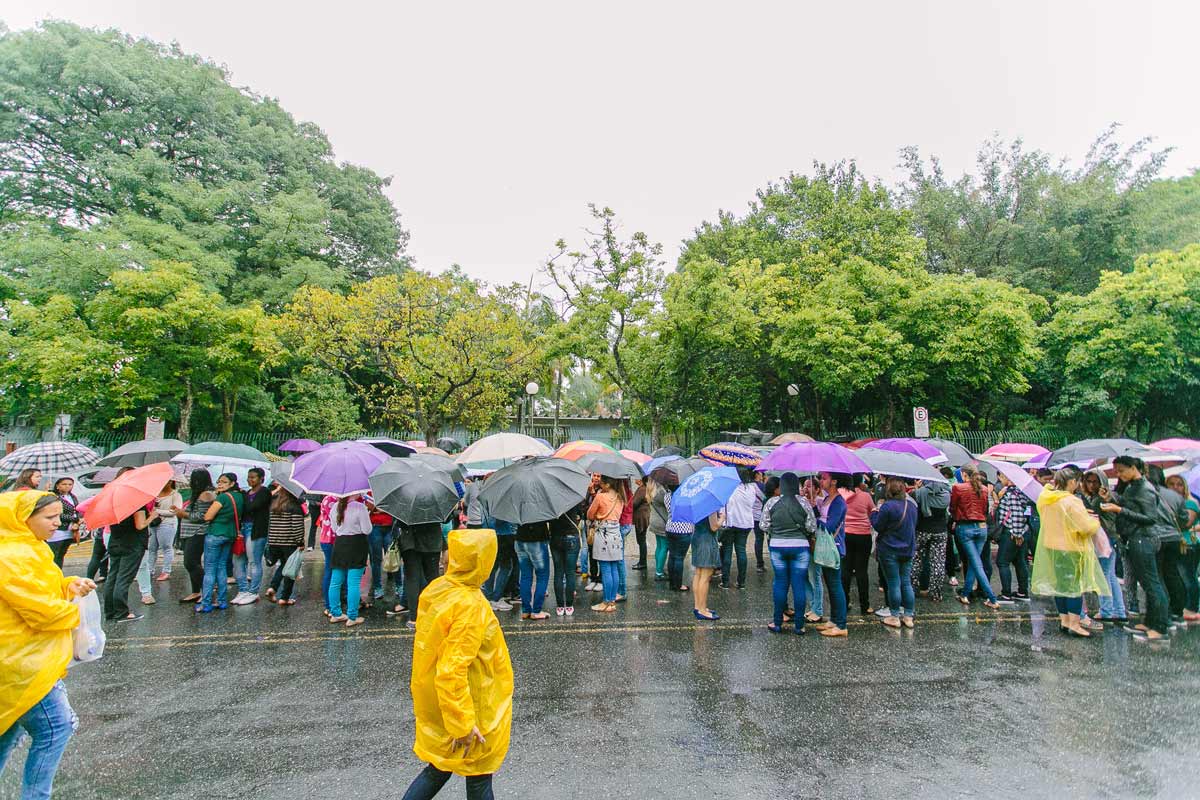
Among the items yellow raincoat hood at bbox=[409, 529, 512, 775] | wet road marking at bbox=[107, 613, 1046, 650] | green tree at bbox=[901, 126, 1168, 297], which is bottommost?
wet road marking at bbox=[107, 613, 1046, 650]

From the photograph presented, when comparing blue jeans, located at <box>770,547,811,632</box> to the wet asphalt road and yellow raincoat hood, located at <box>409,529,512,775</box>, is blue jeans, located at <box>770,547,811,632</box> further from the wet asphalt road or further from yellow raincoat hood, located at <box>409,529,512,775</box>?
yellow raincoat hood, located at <box>409,529,512,775</box>

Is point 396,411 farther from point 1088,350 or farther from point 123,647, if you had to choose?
point 1088,350

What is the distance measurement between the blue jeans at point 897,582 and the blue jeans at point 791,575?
1.03 m

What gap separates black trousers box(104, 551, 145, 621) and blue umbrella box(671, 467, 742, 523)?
6506 mm

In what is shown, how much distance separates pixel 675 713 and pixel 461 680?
8.64 feet

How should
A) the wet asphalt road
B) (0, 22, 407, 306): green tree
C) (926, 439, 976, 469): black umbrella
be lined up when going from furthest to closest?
(0, 22, 407, 306): green tree → (926, 439, 976, 469): black umbrella → the wet asphalt road

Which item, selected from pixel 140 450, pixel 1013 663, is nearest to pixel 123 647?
pixel 140 450

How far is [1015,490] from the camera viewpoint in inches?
329

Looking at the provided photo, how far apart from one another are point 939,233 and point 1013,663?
24956 mm

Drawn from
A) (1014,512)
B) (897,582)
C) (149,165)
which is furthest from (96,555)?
(149,165)

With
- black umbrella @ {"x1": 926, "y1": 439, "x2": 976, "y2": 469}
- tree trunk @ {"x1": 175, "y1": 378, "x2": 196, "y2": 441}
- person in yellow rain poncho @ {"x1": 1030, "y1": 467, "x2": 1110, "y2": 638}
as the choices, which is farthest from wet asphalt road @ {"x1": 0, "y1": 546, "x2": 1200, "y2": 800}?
tree trunk @ {"x1": 175, "y1": 378, "x2": 196, "y2": 441}

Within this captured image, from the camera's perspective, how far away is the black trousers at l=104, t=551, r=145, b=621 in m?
7.27

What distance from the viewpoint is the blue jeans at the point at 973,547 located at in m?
7.95

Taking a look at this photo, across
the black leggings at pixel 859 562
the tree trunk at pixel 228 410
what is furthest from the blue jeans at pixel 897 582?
the tree trunk at pixel 228 410
